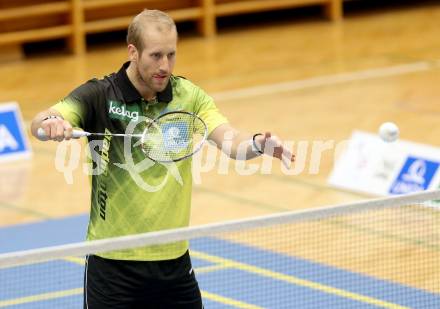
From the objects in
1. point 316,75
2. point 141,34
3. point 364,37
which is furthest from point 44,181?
point 364,37

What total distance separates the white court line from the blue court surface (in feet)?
16.8

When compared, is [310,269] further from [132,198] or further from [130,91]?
[130,91]

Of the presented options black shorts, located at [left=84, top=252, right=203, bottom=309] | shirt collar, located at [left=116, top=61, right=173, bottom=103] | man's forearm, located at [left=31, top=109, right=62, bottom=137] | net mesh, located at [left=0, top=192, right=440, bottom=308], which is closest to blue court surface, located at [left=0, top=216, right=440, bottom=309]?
net mesh, located at [left=0, top=192, right=440, bottom=308]

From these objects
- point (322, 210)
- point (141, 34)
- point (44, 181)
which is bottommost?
point (44, 181)

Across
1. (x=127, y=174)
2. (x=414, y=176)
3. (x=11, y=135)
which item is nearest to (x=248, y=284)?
(x=414, y=176)

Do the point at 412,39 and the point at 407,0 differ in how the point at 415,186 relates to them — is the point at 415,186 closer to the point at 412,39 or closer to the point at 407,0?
the point at 412,39

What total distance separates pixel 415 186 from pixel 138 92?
17.4 feet

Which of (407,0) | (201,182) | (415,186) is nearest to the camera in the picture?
(415,186)

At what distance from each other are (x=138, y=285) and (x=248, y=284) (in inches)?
122

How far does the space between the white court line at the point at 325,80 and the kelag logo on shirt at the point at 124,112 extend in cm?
850

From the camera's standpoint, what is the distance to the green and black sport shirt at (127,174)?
5492 mm

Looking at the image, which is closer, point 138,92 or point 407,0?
point 138,92

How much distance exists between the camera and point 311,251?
920 centimetres

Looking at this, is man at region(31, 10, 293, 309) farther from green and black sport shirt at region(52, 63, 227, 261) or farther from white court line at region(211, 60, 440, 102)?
white court line at region(211, 60, 440, 102)
